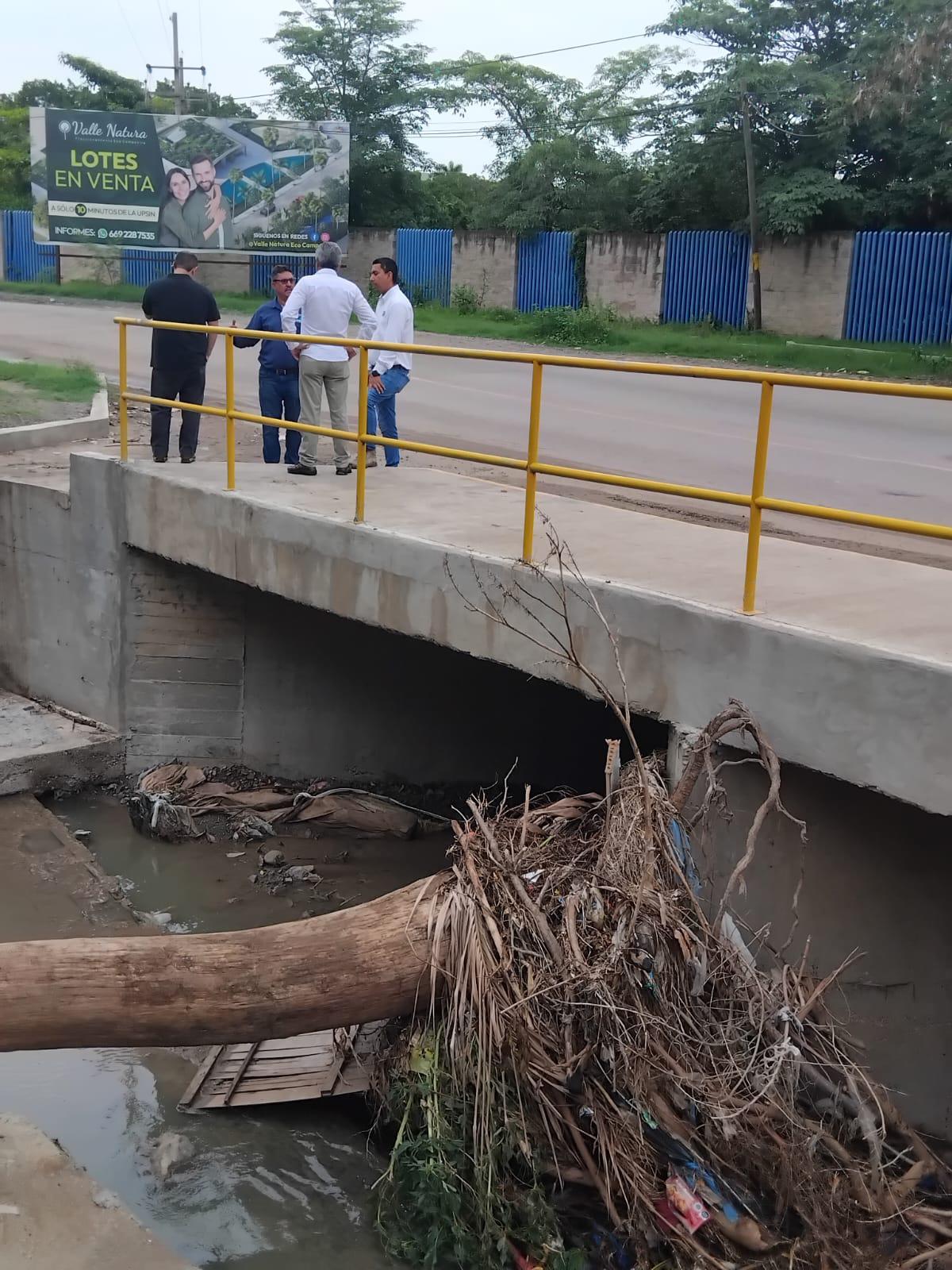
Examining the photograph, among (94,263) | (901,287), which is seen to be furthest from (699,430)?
(94,263)

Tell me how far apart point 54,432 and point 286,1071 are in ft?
28.3

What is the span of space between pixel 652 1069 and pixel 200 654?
6.01m

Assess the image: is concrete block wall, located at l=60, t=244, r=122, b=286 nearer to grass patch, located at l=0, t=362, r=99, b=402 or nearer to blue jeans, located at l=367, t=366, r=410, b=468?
grass patch, located at l=0, t=362, r=99, b=402

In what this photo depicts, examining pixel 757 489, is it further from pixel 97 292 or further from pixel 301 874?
pixel 97 292

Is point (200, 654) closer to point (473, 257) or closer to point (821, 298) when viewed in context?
point (821, 298)

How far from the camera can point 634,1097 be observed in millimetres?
4742

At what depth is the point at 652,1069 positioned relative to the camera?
4.76 metres

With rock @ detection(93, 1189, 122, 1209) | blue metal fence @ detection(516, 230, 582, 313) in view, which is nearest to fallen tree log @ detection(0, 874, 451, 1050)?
rock @ detection(93, 1189, 122, 1209)

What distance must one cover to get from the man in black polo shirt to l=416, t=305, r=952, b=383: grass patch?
1350 cm

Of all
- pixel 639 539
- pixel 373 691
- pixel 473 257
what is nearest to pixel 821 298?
pixel 473 257

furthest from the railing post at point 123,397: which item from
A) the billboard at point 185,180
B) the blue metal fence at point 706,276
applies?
the billboard at point 185,180

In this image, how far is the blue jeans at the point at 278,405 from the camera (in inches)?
397

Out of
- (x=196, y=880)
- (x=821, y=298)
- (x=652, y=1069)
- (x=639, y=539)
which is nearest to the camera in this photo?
(x=652, y=1069)

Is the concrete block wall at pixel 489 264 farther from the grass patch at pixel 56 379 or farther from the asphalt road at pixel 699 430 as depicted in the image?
the grass patch at pixel 56 379
